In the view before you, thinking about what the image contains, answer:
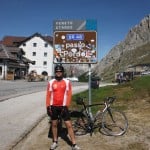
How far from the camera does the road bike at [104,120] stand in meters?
10.6

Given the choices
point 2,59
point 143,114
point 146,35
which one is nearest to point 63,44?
point 143,114

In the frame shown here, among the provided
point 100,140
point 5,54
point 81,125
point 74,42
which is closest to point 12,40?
point 5,54

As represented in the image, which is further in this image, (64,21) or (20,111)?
(20,111)

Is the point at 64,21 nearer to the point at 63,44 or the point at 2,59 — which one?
the point at 63,44

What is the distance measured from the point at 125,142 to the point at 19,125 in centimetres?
397

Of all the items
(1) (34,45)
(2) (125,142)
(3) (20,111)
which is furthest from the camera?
(1) (34,45)

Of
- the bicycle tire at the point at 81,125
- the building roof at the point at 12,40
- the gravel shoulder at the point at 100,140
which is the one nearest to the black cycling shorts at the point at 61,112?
the gravel shoulder at the point at 100,140

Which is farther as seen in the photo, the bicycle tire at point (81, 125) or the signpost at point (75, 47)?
the signpost at point (75, 47)

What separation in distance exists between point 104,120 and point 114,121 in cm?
32

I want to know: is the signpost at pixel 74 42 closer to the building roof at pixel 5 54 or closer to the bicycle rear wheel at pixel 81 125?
the bicycle rear wheel at pixel 81 125

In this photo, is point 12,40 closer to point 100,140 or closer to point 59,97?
point 100,140

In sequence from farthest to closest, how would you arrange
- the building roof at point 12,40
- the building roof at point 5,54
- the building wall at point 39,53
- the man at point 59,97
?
1. the building roof at point 12,40
2. the building wall at point 39,53
3. the building roof at point 5,54
4. the man at point 59,97

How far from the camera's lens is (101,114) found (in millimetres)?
10656

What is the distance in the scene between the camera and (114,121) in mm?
10711
